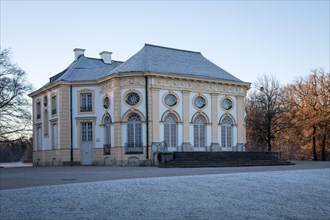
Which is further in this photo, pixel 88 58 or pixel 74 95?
pixel 88 58

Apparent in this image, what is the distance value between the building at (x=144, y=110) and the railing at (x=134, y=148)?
0.03 meters

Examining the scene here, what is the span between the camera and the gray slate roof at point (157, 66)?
35344mm

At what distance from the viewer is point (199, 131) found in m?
36.4

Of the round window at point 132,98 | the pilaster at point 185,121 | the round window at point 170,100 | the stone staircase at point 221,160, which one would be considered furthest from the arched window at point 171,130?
the stone staircase at point 221,160

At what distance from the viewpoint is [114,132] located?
34750mm

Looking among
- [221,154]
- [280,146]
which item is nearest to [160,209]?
[221,154]

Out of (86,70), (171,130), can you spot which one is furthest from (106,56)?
(171,130)

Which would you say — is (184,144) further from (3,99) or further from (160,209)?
(160,209)

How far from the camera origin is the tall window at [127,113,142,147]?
3431 centimetres

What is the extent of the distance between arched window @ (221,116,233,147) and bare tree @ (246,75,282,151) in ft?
32.4

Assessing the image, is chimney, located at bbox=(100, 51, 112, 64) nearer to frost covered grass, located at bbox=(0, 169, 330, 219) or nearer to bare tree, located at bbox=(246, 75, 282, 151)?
bare tree, located at bbox=(246, 75, 282, 151)

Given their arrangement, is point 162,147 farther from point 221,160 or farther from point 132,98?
point 221,160

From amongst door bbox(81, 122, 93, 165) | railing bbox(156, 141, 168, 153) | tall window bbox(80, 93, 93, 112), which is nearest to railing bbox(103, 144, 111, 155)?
door bbox(81, 122, 93, 165)

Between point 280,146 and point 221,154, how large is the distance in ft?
97.4
